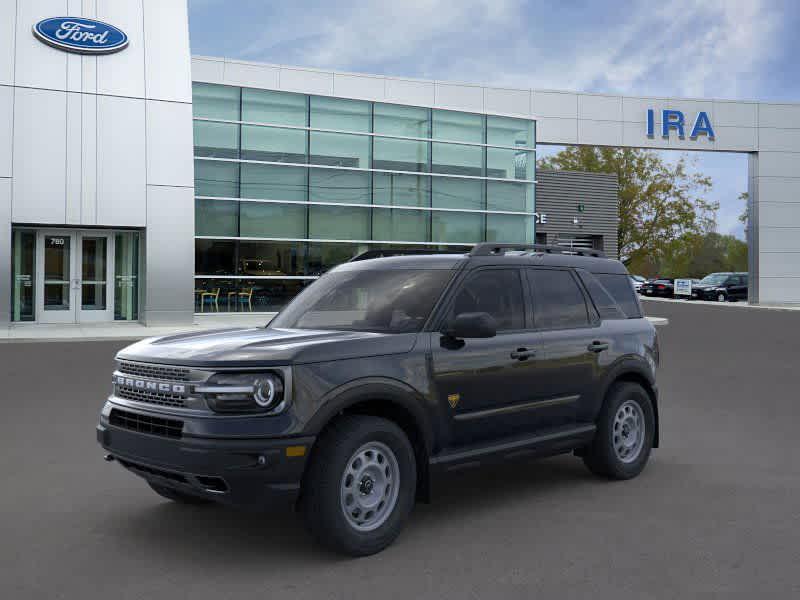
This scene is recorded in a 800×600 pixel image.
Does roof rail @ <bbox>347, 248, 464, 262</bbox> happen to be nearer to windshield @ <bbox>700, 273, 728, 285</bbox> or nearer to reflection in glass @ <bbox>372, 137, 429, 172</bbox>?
reflection in glass @ <bbox>372, 137, 429, 172</bbox>

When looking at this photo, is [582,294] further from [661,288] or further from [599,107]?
[661,288]

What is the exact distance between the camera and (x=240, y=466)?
186 inches

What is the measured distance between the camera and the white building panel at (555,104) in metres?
39.0

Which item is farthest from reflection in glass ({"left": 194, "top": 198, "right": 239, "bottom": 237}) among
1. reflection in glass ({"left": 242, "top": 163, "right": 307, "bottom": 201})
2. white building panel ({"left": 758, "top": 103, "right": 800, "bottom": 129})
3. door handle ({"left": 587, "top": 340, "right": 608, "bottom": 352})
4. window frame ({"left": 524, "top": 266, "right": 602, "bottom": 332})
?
white building panel ({"left": 758, "top": 103, "right": 800, "bottom": 129})

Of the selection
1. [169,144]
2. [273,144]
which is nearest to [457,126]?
[273,144]

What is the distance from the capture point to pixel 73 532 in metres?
5.58

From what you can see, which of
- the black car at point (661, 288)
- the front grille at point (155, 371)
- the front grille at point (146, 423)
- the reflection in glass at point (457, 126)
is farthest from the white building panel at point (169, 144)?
the black car at point (661, 288)

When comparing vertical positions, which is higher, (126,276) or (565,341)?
(126,276)

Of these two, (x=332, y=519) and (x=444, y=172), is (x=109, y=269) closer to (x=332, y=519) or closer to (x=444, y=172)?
(x=444, y=172)

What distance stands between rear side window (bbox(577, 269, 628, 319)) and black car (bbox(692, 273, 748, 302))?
48.5 metres

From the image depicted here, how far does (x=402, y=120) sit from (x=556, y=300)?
86.0 feet

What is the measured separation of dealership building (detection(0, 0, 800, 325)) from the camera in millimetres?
25000

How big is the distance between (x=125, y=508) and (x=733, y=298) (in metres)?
51.5

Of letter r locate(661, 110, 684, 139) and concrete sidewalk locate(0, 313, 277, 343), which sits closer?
concrete sidewalk locate(0, 313, 277, 343)
